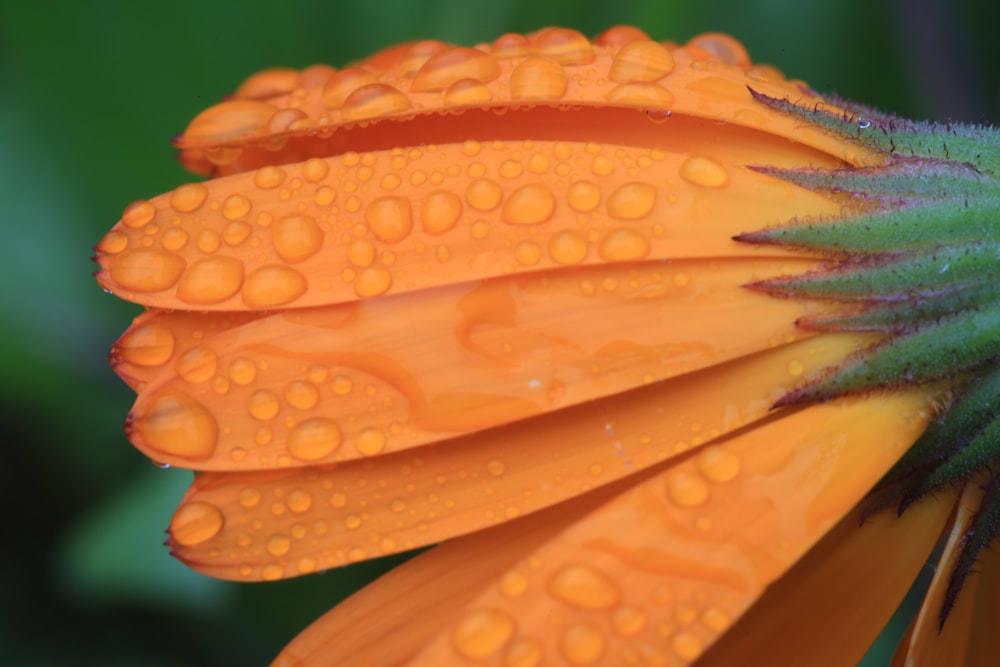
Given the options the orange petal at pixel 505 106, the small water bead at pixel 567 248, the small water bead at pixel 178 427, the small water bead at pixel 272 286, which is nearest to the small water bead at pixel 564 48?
the orange petal at pixel 505 106

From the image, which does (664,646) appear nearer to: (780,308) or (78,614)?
(780,308)

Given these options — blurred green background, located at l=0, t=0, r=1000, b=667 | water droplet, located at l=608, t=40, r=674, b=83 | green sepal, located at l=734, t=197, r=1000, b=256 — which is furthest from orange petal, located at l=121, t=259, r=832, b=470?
blurred green background, located at l=0, t=0, r=1000, b=667

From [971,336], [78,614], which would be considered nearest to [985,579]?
[971,336]

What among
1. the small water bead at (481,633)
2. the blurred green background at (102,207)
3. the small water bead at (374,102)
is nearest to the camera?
the small water bead at (481,633)

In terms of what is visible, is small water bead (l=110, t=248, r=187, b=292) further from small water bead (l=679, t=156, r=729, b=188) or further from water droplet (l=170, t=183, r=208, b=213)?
small water bead (l=679, t=156, r=729, b=188)

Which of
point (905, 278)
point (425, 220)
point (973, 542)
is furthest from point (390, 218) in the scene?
point (973, 542)

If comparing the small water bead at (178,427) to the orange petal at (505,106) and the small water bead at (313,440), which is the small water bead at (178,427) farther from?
the orange petal at (505,106)
